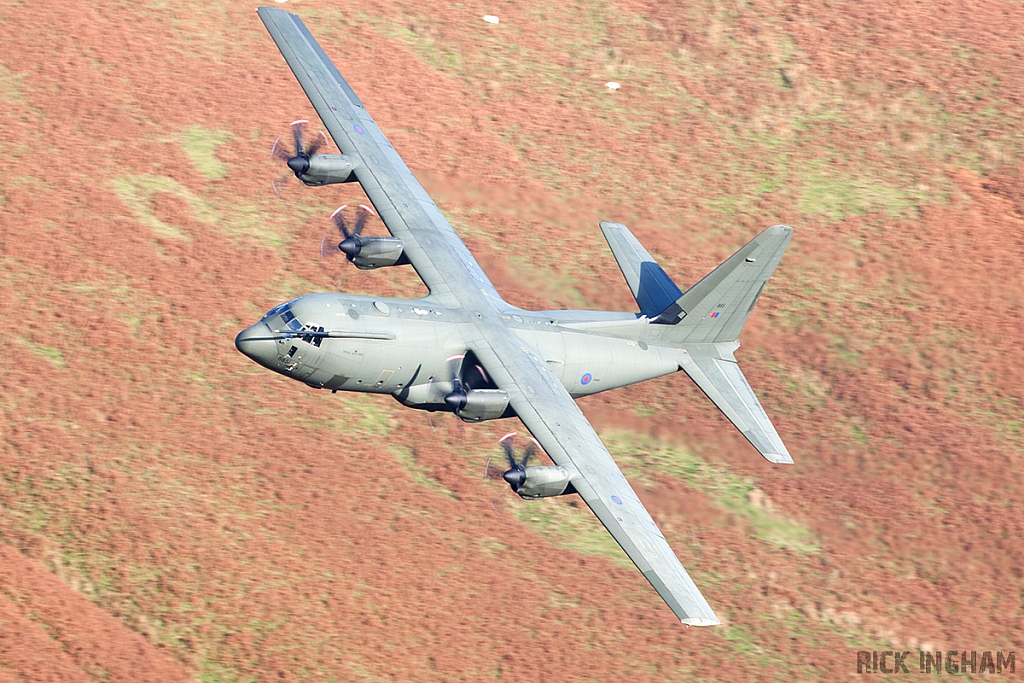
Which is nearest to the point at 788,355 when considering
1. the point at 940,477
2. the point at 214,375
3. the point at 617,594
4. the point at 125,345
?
the point at 940,477

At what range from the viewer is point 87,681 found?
34.5m

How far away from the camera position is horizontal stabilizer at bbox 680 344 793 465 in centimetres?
3647

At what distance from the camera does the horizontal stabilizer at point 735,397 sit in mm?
36469

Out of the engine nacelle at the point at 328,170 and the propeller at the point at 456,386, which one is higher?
the engine nacelle at the point at 328,170

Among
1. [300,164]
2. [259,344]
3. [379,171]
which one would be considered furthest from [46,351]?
[379,171]

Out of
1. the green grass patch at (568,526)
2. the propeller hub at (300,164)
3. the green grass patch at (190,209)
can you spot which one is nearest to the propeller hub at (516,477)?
the green grass patch at (568,526)

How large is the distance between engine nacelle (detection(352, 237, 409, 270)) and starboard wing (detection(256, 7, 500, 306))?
1.05ft

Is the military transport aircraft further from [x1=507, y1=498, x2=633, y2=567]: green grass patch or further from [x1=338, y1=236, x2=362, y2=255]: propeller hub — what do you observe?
[x1=507, y1=498, x2=633, y2=567]: green grass patch

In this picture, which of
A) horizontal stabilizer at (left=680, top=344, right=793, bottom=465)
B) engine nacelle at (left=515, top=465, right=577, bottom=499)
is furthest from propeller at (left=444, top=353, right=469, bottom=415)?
horizontal stabilizer at (left=680, top=344, right=793, bottom=465)

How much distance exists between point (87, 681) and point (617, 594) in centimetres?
1694

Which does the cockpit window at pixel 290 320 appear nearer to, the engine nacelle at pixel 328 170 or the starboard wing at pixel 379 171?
the starboard wing at pixel 379 171

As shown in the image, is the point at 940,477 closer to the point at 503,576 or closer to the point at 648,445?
the point at 648,445

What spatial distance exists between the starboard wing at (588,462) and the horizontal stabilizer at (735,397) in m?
5.33

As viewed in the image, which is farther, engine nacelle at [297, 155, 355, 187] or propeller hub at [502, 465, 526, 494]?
engine nacelle at [297, 155, 355, 187]
